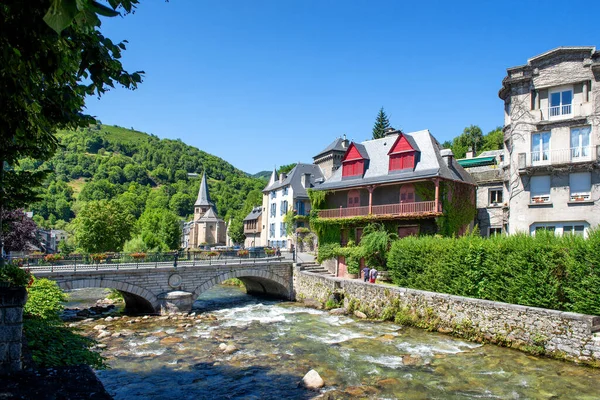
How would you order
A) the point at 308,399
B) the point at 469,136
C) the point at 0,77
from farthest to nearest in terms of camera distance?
→ the point at 469,136
the point at 308,399
the point at 0,77

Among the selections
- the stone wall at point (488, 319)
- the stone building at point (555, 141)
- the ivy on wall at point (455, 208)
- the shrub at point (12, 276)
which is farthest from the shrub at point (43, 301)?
the stone building at point (555, 141)

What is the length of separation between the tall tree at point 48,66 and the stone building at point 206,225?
247 feet

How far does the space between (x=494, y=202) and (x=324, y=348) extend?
2041cm

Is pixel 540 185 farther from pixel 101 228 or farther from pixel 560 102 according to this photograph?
pixel 101 228

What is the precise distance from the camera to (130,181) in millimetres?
151000

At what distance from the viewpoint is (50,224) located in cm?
11550

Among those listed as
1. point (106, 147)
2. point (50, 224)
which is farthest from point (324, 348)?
point (106, 147)

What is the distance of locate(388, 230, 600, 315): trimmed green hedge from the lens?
15914 millimetres

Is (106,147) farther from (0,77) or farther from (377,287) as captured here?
(0,77)

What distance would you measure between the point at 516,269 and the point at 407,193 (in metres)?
12.1

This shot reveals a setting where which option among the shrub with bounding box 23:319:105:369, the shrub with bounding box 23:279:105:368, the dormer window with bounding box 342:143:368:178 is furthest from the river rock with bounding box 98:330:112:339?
the dormer window with bounding box 342:143:368:178

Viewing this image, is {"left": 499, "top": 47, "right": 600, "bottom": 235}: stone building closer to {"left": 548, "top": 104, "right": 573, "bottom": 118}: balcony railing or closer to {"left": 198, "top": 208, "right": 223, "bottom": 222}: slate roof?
{"left": 548, "top": 104, "right": 573, "bottom": 118}: balcony railing

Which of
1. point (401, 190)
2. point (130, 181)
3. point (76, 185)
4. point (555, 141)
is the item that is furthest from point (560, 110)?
point (76, 185)

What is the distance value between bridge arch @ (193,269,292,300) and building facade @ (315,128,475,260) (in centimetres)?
495
